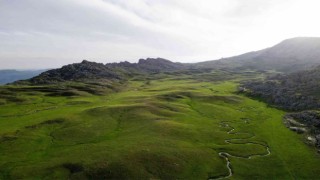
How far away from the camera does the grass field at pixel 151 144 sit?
67938 millimetres

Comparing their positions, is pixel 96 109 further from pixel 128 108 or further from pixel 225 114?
pixel 225 114

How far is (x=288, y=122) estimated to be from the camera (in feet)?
382

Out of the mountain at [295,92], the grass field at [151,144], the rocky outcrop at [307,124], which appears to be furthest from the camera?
the mountain at [295,92]

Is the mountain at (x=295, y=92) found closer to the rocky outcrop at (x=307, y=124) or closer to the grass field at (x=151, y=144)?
the grass field at (x=151, y=144)

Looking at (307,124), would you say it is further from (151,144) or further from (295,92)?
(151,144)

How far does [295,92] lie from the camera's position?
162 metres

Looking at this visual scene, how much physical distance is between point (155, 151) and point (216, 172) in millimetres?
16000

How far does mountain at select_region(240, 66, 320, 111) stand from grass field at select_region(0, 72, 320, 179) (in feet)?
40.9

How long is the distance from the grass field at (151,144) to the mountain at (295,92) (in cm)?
1245

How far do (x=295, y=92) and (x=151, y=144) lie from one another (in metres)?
106

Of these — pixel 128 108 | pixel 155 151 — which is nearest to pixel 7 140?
pixel 155 151

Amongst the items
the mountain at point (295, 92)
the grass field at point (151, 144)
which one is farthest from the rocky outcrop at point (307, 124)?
the mountain at point (295, 92)

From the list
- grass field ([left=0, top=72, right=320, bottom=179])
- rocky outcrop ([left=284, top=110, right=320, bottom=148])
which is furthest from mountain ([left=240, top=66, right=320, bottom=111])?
rocky outcrop ([left=284, top=110, right=320, bottom=148])

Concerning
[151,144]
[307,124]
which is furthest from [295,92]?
[151,144]
